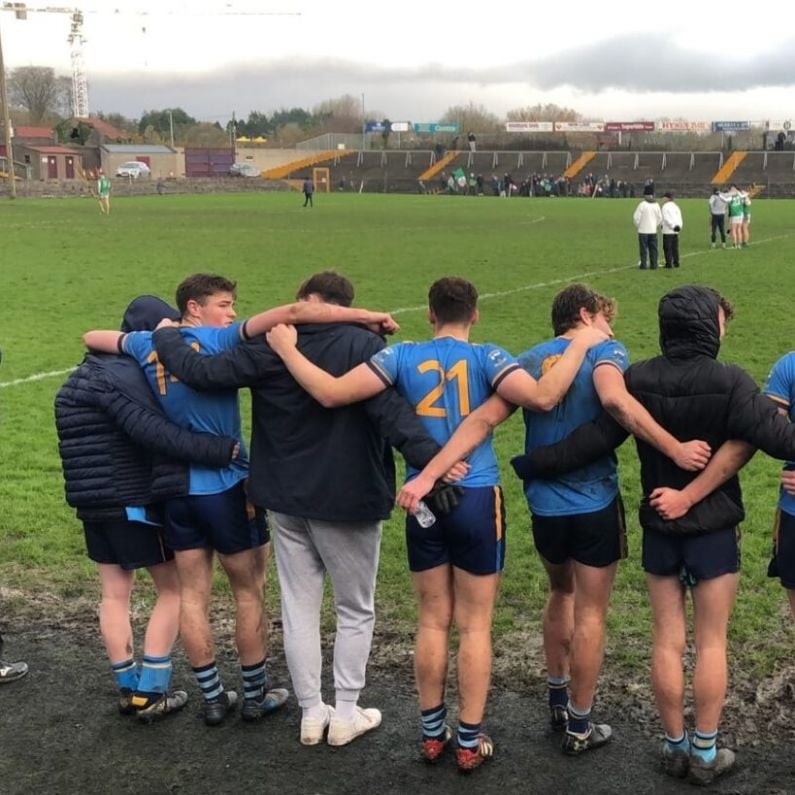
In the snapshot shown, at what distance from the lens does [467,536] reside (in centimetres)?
356

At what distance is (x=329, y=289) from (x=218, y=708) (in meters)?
1.89

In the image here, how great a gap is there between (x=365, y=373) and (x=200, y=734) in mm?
1723

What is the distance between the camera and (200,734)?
393cm

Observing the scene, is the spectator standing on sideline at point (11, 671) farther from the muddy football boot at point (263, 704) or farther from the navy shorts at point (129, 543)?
the muddy football boot at point (263, 704)

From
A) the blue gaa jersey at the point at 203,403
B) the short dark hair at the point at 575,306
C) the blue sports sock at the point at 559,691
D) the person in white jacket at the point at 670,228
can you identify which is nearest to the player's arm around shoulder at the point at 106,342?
the blue gaa jersey at the point at 203,403

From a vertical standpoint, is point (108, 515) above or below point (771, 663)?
above

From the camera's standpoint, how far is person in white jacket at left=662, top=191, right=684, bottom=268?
19.8 m

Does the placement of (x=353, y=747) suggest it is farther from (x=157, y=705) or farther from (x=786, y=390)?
(x=786, y=390)

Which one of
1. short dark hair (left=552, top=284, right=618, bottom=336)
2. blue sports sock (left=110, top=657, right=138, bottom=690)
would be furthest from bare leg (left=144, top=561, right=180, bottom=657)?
short dark hair (left=552, top=284, right=618, bottom=336)

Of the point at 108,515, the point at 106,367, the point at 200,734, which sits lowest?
the point at 200,734

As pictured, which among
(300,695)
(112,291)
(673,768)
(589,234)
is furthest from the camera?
(589,234)

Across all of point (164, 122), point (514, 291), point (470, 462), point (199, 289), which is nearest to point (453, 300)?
point (470, 462)

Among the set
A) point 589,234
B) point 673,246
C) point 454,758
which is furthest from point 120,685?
point 589,234

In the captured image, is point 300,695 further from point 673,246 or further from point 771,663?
point 673,246
